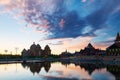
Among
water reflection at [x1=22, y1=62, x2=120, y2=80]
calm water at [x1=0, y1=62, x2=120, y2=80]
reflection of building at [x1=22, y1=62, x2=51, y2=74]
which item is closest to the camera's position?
calm water at [x1=0, y1=62, x2=120, y2=80]

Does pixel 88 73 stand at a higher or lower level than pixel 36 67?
lower

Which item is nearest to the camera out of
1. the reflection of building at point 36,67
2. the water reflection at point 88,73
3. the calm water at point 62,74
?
the calm water at point 62,74

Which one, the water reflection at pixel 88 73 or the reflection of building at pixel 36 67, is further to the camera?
the reflection of building at pixel 36 67

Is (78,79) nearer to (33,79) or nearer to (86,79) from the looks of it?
(86,79)

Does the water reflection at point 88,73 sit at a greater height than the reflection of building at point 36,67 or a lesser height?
lesser

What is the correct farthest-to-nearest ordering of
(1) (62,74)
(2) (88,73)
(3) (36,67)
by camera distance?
1. (3) (36,67)
2. (2) (88,73)
3. (1) (62,74)

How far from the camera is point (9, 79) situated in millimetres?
44719

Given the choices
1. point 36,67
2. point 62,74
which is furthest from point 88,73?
point 36,67

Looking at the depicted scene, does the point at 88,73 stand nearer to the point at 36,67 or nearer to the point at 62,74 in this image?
the point at 62,74

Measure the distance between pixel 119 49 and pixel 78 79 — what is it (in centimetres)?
10167

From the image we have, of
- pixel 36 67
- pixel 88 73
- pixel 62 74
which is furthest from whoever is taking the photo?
pixel 36 67

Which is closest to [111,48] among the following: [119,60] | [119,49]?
[119,49]

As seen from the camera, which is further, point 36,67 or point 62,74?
point 36,67

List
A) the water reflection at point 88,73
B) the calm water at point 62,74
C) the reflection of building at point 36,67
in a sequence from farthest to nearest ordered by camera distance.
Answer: the reflection of building at point 36,67 → the water reflection at point 88,73 → the calm water at point 62,74
